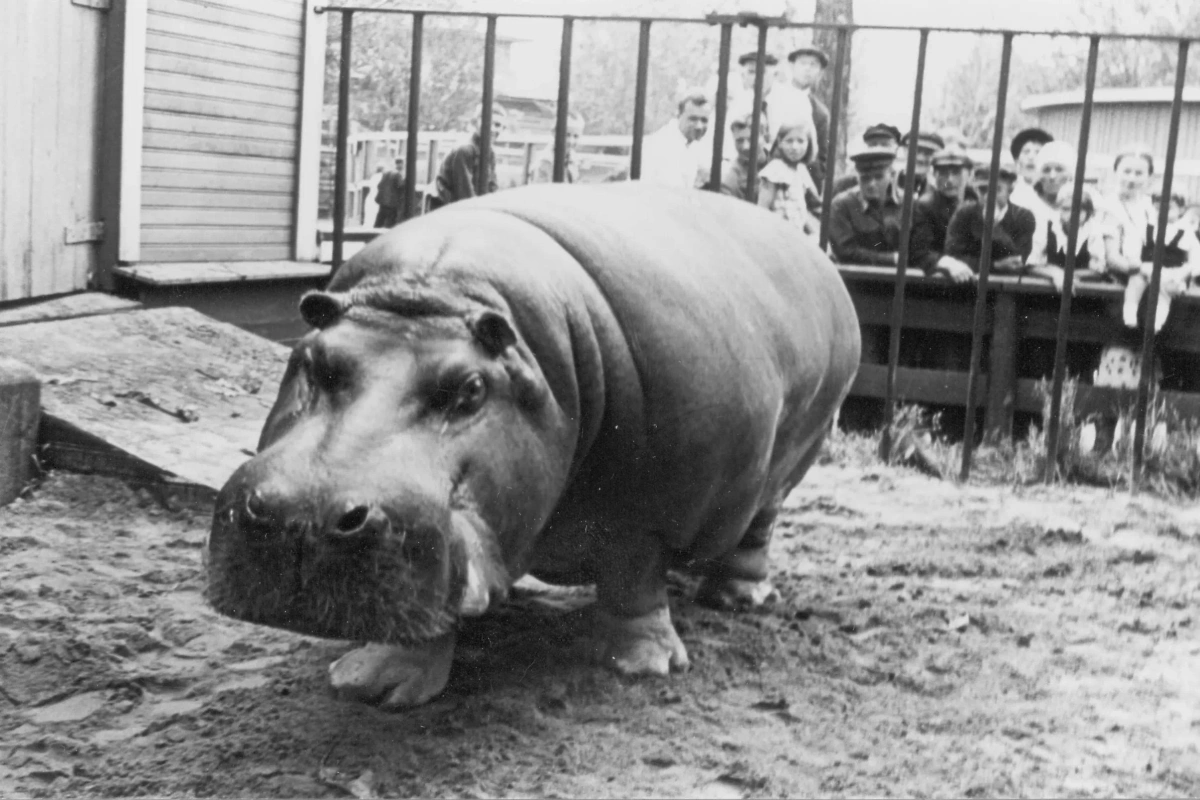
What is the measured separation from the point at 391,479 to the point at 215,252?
5337mm

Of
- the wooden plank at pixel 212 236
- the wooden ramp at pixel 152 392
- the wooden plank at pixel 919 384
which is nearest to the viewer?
the wooden ramp at pixel 152 392

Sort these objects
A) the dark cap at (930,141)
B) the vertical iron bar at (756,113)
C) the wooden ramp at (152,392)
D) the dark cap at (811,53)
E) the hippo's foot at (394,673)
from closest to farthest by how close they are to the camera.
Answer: the hippo's foot at (394,673)
the wooden ramp at (152,392)
the vertical iron bar at (756,113)
the dark cap at (930,141)
the dark cap at (811,53)

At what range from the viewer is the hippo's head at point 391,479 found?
2268 millimetres

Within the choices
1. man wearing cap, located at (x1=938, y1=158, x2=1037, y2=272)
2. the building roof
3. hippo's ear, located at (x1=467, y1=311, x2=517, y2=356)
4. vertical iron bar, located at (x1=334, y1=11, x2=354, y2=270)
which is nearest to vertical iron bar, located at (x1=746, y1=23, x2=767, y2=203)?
man wearing cap, located at (x1=938, y1=158, x2=1037, y2=272)

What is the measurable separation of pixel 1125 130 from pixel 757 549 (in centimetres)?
1032

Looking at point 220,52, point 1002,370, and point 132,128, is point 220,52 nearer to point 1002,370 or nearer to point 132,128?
point 132,128

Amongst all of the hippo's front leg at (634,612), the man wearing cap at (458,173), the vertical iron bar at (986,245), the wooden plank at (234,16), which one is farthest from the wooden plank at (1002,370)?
the wooden plank at (234,16)

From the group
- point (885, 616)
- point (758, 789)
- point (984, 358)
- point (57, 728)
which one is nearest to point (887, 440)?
point (984, 358)

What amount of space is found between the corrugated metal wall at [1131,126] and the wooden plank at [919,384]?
616cm

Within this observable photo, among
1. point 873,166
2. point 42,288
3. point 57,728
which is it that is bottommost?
point 57,728

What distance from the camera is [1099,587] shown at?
426cm

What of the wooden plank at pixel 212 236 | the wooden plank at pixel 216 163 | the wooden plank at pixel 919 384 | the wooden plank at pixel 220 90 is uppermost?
the wooden plank at pixel 220 90

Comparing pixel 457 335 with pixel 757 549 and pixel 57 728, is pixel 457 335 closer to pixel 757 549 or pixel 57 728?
pixel 57 728

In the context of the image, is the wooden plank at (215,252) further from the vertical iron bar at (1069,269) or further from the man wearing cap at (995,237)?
the vertical iron bar at (1069,269)
